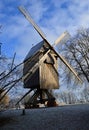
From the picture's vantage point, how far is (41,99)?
102 ft

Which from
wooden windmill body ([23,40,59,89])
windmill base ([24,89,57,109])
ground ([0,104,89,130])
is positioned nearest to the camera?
ground ([0,104,89,130])

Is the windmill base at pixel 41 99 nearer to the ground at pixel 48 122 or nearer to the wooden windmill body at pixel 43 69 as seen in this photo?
the wooden windmill body at pixel 43 69

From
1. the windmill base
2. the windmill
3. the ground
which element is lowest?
the ground

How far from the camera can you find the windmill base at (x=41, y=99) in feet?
97.5

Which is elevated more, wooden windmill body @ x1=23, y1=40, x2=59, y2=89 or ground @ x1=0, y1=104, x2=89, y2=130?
wooden windmill body @ x1=23, y1=40, x2=59, y2=89

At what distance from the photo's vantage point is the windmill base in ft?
97.5

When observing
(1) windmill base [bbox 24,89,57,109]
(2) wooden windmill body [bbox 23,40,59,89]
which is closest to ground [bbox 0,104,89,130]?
(1) windmill base [bbox 24,89,57,109]

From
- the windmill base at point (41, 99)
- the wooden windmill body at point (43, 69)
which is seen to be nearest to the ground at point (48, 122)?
the windmill base at point (41, 99)

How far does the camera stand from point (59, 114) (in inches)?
739

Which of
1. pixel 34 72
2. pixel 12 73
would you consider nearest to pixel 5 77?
pixel 12 73

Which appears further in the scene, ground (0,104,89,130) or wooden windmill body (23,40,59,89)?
wooden windmill body (23,40,59,89)

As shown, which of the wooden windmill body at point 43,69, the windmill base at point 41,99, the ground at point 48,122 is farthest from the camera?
the wooden windmill body at point 43,69

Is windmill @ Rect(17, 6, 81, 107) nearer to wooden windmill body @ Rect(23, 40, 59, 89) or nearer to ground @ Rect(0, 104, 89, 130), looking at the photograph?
wooden windmill body @ Rect(23, 40, 59, 89)

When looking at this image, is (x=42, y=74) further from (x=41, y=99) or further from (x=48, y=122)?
(x=48, y=122)
